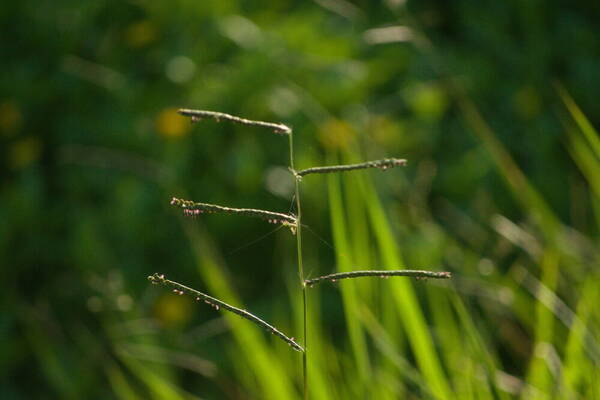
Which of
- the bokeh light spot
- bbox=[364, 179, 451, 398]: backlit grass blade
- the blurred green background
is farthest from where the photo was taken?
the bokeh light spot

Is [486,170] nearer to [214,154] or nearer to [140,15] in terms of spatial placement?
[214,154]

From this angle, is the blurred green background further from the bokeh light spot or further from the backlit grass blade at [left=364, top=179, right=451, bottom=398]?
the backlit grass blade at [left=364, top=179, right=451, bottom=398]

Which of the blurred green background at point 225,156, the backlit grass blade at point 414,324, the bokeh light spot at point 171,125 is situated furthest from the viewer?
the bokeh light spot at point 171,125

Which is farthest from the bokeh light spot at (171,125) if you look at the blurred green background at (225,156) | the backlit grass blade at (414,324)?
the backlit grass blade at (414,324)

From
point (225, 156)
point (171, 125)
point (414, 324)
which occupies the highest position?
point (171, 125)

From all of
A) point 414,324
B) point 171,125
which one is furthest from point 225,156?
point 414,324

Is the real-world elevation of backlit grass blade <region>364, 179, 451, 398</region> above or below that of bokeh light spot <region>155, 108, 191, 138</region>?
below

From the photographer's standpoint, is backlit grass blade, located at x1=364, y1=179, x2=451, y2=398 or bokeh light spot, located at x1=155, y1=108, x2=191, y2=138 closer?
backlit grass blade, located at x1=364, y1=179, x2=451, y2=398

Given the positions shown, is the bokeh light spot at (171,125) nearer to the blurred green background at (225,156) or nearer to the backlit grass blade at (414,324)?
the blurred green background at (225,156)

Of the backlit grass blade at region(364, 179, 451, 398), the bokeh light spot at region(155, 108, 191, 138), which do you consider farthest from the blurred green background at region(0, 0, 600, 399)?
the backlit grass blade at region(364, 179, 451, 398)

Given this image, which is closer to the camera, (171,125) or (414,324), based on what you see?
(414,324)

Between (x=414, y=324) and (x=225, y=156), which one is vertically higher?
(x=225, y=156)

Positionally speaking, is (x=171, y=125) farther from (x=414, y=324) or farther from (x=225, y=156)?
(x=414, y=324)
